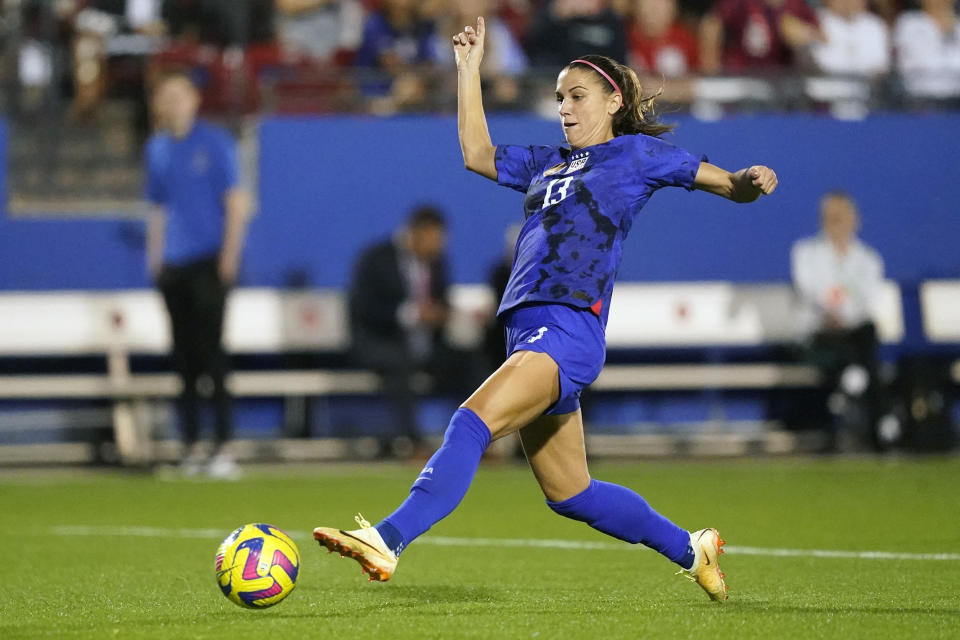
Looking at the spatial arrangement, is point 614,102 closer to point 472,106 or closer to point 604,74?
point 604,74

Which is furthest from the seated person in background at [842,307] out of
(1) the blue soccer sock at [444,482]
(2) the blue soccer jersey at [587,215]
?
(1) the blue soccer sock at [444,482]

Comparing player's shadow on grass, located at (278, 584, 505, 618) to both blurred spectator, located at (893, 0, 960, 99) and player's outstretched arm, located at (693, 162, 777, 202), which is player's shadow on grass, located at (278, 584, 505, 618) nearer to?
player's outstretched arm, located at (693, 162, 777, 202)

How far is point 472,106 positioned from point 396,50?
9.53 m

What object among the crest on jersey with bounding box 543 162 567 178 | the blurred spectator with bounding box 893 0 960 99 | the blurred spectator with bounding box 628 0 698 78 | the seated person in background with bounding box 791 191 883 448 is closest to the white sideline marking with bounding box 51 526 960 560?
the crest on jersey with bounding box 543 162 567 178

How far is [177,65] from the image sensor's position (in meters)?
15.0

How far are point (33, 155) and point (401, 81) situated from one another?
368cm

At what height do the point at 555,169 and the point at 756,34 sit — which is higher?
the point at 756,34

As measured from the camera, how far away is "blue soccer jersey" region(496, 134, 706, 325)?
5723mm

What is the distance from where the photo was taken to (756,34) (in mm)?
16031

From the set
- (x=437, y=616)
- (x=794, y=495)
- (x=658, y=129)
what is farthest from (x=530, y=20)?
(x=437, y=616)

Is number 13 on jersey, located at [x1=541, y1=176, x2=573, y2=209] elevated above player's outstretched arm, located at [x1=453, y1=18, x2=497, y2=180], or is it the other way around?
player's outstretched arm, located at [x1=453, y1=18, x2=497, y2=180]

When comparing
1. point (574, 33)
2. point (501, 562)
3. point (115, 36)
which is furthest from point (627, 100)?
point (115, 36)

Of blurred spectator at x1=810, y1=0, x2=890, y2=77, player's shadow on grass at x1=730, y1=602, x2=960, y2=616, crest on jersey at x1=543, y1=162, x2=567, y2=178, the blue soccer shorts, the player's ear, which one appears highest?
blurred spectator at x1=810, y1=0, x2=890, y2=77

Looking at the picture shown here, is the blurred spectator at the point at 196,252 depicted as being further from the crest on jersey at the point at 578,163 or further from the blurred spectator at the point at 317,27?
the crest on jersey at the point at 578,163
